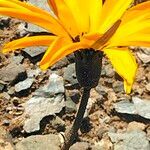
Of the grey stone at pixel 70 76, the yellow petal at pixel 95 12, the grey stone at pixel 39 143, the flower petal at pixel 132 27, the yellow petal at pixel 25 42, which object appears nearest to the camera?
the yellow petal at pixel 25 42

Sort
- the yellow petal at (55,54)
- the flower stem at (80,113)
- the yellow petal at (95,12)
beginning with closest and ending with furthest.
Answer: the yellow petal at (55,54), the flower stem at (80,113), the yellow petal at (95,12)

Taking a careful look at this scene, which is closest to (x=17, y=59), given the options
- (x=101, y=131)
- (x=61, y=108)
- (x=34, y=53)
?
(x=34, y=53)

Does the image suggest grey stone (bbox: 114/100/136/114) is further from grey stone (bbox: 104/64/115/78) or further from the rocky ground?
grey stone (bbox: 104/64/115/78)

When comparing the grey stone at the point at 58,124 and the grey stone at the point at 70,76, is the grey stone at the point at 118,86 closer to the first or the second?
the grey stone at the point at 70,76

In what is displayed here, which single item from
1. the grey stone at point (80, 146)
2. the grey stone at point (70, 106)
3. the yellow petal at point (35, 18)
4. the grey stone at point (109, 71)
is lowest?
the grey stone at point (80, 146)

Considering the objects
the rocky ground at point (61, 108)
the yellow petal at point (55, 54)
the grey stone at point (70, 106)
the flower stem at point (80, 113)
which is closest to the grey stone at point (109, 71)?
the rocky ground at point (61, 108)

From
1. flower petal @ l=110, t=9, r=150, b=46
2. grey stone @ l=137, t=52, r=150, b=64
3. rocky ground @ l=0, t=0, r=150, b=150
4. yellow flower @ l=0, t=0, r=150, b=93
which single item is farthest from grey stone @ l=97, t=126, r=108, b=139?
flower petal @ l=110, t=9, r=150, b=46

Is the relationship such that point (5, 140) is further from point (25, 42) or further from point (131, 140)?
point (25, 42)
